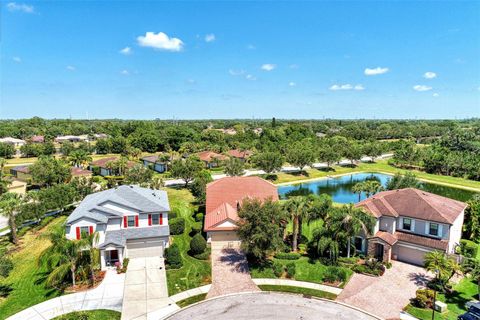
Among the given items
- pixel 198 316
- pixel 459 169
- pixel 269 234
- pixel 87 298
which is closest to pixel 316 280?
pixel 269 234

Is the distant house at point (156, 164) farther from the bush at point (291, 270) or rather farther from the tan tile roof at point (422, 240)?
the tan tile roof at point (422, 240)

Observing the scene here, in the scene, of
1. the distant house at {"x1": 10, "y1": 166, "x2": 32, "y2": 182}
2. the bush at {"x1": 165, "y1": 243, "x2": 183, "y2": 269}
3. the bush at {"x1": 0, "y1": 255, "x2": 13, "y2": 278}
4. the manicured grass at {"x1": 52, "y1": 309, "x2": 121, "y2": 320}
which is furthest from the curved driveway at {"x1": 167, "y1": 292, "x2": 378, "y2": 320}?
the distant house at {"x1": 10, "y1": 166, "x2": 32, "y2": 182}

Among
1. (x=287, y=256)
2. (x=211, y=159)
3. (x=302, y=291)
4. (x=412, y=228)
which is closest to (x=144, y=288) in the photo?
(x=302, y=291)

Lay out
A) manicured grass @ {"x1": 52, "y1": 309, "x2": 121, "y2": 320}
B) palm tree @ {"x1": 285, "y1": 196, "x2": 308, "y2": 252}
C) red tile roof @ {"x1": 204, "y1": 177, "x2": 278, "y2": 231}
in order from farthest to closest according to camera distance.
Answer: red tile roof @ {"x1": 204, "y1": 177, "x2": 278, "y2": 231} < palm tree @ {"x1": 285, "y1": 196, "x2": 308, "y2": 252} < manicured grass @ {"x1": 52, "y1": 309, "x2": 121, "y2": 320}

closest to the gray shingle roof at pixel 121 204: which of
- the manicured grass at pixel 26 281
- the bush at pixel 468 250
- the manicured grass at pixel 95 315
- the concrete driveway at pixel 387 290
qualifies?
the manicured grass at pixel 26 281

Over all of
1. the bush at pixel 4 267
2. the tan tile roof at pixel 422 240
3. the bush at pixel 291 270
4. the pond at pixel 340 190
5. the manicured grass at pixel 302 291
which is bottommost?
the pond at pixel 340 190

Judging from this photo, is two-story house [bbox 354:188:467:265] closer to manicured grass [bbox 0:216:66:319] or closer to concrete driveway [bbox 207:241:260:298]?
concrete driveway [bbox 207:241:260:298]
